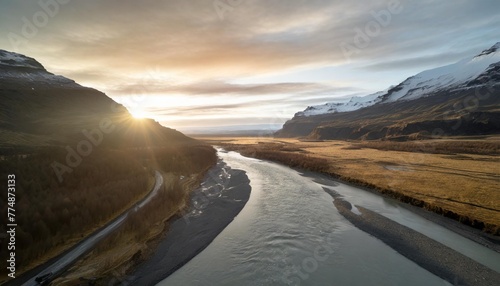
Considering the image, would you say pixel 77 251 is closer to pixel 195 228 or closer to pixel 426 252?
pixel 195 228

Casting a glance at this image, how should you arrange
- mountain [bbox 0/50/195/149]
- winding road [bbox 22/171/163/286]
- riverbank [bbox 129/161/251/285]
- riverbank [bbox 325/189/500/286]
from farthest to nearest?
mountain [bbox 0/50/195/149] < riverbank [bbox 129/161/251/285] < riverbank [bbox 325/189/500/286] < winding road [bbox 22/171/163/286]

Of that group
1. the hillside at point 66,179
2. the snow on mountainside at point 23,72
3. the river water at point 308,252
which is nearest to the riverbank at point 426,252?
the river water at point 308,252

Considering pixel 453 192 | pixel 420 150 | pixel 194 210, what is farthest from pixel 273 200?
pixel 420 150

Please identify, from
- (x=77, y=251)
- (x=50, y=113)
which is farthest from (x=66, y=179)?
(x=50, y=113)

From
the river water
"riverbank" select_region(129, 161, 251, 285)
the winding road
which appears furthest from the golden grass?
the river water

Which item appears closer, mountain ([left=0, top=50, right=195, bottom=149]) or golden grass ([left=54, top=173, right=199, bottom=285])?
golden grass ([left=54, top=173, right=199, bottom=285])

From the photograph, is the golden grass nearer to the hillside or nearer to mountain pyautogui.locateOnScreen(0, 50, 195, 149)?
the hillside

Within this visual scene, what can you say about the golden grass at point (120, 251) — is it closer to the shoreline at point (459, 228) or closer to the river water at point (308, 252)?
the river water at point (308, 252)
